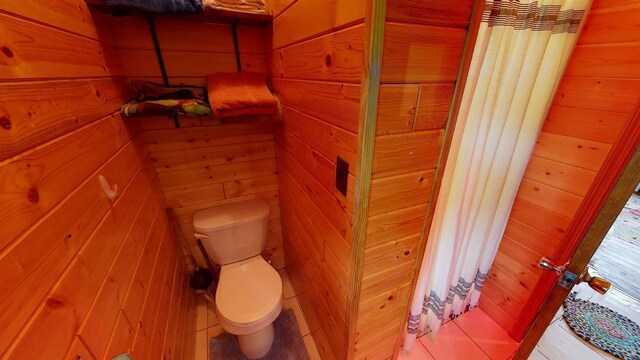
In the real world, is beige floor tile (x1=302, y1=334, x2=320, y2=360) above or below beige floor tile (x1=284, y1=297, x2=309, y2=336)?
below

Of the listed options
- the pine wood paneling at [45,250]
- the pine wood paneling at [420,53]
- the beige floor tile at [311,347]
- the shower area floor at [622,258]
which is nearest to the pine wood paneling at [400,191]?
the pine wood paneling at [420,53]

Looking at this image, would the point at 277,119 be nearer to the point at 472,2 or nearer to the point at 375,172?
the point at 375,172

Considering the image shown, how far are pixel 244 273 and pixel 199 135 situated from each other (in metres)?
0.93

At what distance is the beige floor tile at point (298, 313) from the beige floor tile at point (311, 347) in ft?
0.12

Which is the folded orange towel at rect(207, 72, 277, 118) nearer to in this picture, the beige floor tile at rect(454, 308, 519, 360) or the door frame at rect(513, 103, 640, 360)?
the door frame at rect(513, 103, 640, 360)

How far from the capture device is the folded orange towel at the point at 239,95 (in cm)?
113

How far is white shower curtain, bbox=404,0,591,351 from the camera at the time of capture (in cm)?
89

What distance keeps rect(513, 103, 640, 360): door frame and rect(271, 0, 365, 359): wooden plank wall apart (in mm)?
649

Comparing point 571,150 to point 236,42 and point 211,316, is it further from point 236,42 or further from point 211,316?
point 211,316

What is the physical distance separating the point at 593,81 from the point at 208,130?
1.95 m

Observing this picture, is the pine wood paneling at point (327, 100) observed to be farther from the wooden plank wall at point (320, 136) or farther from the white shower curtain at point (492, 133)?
the white shower curtain at point (492, 133)

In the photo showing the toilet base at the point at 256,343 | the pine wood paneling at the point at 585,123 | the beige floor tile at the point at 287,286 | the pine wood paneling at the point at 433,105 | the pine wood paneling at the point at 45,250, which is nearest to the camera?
the pine wood paneling at the point at 45,250

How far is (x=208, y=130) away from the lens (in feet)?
4.70

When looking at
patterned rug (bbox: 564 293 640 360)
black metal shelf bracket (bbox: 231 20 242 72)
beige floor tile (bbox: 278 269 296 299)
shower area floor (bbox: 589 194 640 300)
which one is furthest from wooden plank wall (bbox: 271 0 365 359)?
shower area floor (bbox: 589 194 640 300)
